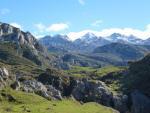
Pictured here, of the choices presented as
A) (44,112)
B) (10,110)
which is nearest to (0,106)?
(10,110)

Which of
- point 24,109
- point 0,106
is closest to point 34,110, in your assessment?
point 24,109

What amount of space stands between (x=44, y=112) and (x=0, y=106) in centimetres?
2310

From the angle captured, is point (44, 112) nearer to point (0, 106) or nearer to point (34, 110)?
point (34, 110)

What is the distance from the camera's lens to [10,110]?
191250 millimetres

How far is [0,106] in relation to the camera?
199625 mm

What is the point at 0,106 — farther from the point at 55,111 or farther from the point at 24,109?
the point at 55,111

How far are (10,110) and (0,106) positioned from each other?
1052 cm

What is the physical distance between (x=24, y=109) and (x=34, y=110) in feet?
16.5

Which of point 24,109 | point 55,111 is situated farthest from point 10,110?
point 55,111

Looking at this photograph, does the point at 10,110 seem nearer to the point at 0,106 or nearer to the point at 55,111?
the point at 0,106

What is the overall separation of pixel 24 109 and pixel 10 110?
25.7 feet

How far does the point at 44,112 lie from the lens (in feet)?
636

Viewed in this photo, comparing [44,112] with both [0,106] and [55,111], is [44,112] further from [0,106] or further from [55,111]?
[0,106]
